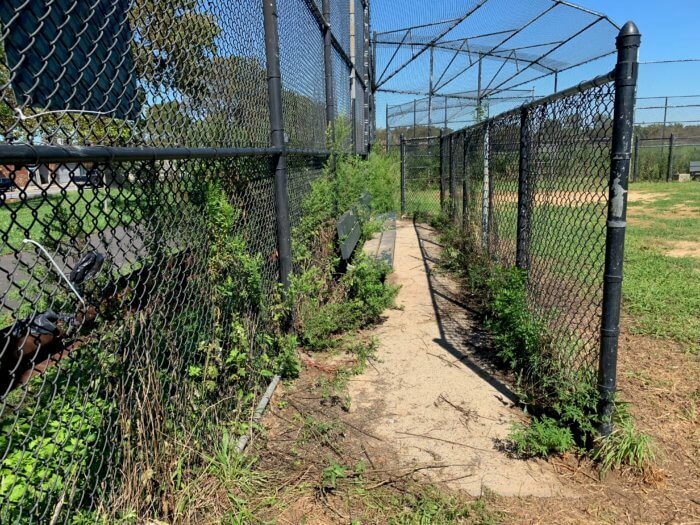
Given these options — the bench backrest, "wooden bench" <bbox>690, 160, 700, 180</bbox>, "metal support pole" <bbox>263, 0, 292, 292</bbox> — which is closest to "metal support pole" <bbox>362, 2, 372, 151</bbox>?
the bench backrest

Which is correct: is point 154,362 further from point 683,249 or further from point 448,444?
point 683,249

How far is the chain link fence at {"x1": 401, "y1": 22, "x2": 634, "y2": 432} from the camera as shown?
101 inches

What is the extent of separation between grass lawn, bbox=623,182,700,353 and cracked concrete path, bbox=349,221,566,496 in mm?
1672

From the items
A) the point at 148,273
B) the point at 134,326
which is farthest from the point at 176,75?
the point at 134,326

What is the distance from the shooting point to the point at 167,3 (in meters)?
2.09

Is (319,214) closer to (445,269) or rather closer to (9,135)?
(445,269)

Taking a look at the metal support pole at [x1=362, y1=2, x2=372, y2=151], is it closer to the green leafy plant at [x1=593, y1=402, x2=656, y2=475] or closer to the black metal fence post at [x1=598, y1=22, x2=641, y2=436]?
the black metal fence post at [x1=598, y1=22, x2=641, y2=436]

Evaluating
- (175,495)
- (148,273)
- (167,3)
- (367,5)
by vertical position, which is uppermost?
(367,5)

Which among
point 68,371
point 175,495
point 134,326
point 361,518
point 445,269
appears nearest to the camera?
point 68,371

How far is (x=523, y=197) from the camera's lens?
398 cm

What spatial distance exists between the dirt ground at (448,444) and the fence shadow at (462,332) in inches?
1.0

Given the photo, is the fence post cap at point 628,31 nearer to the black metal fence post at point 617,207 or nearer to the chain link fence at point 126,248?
the black metal fence post at point 617,207

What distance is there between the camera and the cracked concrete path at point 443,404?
Result: 2.65m

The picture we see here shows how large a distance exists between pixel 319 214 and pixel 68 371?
3402 millimetres
